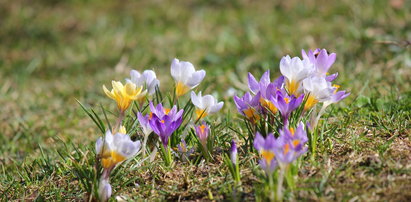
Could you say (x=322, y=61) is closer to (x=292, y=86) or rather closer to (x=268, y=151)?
(x=292, y=86)

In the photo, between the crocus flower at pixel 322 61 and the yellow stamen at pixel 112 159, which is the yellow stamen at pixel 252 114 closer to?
the crocus flower at pixel 322 61

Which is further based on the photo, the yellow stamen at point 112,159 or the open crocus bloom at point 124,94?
the open crocus bloom at point 124,94

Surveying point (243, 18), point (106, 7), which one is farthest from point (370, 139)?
point (106, 7)

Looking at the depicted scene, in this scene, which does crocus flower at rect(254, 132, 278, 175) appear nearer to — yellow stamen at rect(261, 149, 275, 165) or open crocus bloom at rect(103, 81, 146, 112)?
yellow stamen at rect(261, 149, 275, 165)

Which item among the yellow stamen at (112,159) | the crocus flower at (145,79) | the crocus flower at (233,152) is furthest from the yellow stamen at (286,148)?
the crocus flower at (145,79)

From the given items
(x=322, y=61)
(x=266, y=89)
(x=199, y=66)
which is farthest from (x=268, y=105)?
(x=199, y=66)

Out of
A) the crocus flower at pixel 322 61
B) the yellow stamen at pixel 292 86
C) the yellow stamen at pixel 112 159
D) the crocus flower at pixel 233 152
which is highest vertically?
the crocus flower at pixel 322 61
